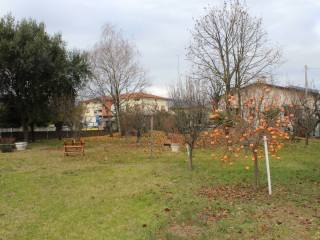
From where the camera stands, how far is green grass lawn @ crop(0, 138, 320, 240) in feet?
19.1

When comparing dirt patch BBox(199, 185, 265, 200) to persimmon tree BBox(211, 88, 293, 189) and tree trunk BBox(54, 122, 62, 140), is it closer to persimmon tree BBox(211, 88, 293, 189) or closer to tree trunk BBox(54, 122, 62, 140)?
persimmon tree BBox(211, 88, 293, 189)

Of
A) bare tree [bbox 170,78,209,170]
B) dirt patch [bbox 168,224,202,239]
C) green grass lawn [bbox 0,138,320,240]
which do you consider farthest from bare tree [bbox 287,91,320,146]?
dirt patch [bbox 168,224,202,239]

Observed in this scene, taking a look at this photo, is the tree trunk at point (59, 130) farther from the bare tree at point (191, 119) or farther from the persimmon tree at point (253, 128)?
the persimmon tree at point (253, 128)

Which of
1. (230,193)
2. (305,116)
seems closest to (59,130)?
(305,116)

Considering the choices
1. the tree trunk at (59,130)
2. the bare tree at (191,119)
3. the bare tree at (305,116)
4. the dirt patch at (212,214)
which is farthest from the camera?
the tree trunk at (59,130)

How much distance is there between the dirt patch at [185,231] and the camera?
5.60 metres

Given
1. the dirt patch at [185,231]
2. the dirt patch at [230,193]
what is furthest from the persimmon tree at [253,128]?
the dirt patch at [185,231]

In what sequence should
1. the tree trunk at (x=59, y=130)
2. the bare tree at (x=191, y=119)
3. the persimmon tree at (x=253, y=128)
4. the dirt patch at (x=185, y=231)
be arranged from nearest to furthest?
the dirt patch at (x=185, y=231) → the persimmon tree at (x=253, y=128) → the bare tree at (x=191, y=119) → the tree trunk at (x=59, y=130)

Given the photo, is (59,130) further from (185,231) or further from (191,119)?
(185,231)

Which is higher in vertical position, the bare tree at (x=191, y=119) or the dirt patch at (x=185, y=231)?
the bare tree at (x=191, y=119)

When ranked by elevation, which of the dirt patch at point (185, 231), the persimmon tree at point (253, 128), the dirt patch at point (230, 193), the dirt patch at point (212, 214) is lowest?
the dirt patch at point (185, 231)

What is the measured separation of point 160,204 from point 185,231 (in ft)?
5.69

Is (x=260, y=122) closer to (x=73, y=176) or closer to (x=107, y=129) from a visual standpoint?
(x=73, y=176)

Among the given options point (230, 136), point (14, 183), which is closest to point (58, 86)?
point (14, 183)
